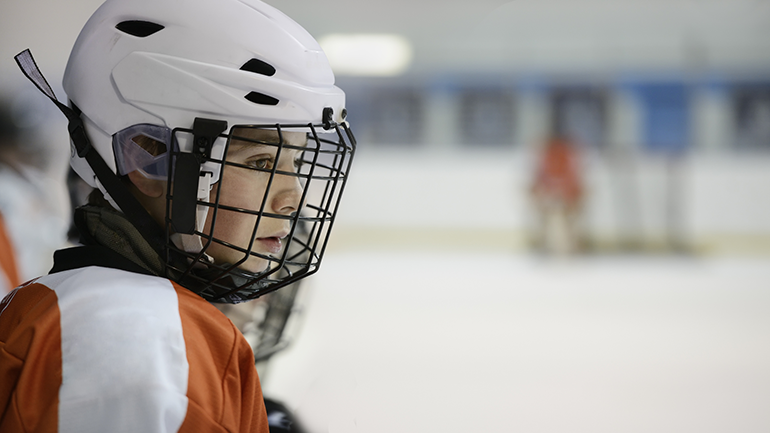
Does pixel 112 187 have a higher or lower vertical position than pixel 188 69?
lower

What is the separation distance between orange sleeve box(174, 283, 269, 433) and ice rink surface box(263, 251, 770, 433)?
474mm

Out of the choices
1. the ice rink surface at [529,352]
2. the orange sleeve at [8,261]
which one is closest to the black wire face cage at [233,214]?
the ice rink surface at [529,352]

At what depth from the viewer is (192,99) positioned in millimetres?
688

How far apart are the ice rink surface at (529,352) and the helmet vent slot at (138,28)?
670 millimetres

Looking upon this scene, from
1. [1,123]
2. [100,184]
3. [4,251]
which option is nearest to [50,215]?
[1,123]

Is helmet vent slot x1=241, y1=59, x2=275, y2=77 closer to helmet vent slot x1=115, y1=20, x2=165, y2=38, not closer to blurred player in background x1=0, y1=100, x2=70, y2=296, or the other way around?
helmet vent slot x1=115, y1=20, x2=165, y2=38

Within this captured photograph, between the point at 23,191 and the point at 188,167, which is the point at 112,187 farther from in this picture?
the point at 23,191

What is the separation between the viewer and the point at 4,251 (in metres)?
1.42

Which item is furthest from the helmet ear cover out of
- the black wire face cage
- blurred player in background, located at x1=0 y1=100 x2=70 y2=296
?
blurred player in background, located at x1=0 y1=100 x2=70 y2=296

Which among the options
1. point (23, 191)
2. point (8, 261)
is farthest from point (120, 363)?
point (23, 191)

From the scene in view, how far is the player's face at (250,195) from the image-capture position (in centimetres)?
70

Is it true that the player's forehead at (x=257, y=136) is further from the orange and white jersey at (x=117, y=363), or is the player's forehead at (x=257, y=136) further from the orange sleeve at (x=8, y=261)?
the orange sleeve at (x=8, y=261)

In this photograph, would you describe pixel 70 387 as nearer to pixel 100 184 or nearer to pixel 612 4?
pixel 100 184

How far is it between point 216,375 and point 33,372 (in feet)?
0.50
